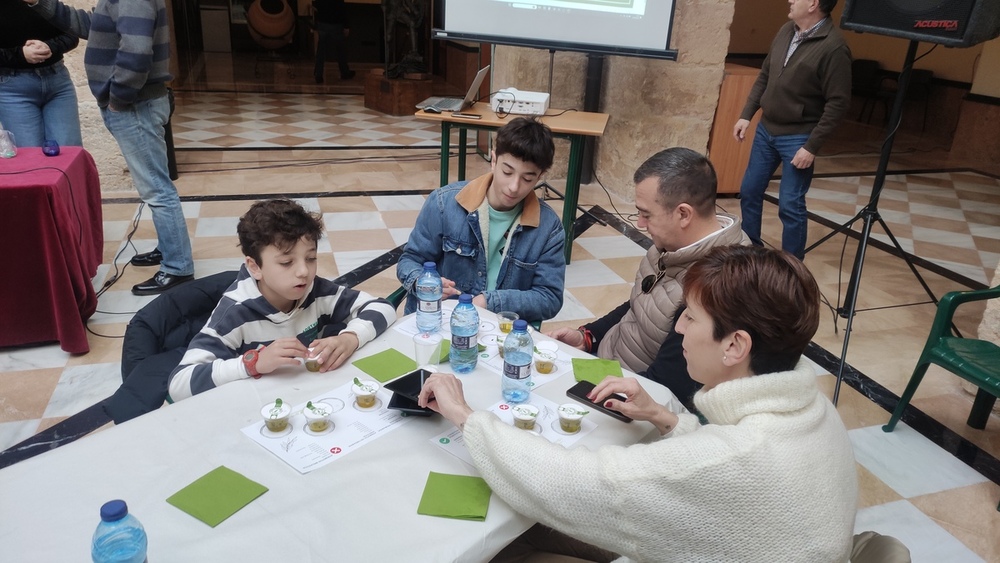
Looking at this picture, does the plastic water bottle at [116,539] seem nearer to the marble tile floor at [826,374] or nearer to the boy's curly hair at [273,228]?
the boy's curly hair at [273,228]

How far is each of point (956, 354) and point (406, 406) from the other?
214 cm

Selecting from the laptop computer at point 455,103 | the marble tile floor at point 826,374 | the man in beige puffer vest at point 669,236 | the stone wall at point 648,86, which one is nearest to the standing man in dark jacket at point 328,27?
the stone wall at point 648,86

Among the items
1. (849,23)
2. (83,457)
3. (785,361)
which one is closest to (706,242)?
(785,361)

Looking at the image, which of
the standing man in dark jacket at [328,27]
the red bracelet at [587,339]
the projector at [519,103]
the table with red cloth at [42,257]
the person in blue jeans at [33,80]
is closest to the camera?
the red bracelet at [587,339]

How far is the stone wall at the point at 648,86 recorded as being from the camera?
4.92 meters

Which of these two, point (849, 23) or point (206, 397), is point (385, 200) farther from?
point (206, 397)

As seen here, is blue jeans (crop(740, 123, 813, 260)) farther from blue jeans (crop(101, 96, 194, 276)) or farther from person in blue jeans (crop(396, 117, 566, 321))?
blue jeans (crop(101, 96, 194, 276))

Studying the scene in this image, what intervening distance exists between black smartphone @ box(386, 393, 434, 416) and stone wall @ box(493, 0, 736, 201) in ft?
14.0

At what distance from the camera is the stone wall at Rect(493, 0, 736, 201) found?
492cm

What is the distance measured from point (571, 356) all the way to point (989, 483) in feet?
5.81

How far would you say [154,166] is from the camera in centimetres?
329

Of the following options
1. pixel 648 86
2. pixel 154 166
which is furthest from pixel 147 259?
pixel 648 86

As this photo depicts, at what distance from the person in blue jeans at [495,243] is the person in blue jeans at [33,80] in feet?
7.71

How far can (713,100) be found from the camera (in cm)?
510
